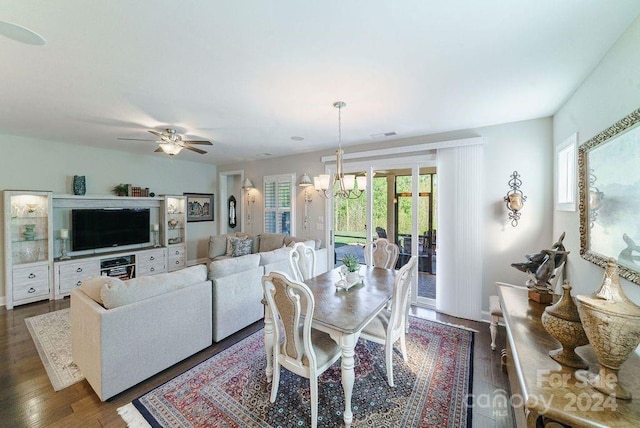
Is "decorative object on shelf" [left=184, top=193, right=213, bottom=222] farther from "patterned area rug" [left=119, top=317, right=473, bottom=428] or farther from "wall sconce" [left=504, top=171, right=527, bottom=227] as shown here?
"wall sconce" [left=504, top=171, right=527, bottom=227]

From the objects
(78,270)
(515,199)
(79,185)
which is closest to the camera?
(515,199)

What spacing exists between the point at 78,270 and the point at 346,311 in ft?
16.3

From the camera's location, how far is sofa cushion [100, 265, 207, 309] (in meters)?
2.02

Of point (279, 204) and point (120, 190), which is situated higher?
point (120, 190)

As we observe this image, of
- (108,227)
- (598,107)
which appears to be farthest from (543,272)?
(108,227)

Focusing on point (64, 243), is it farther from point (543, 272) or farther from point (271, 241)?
point (543, 272)

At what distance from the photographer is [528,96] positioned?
8.21 feet

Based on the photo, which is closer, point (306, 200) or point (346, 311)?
point (346, 311)

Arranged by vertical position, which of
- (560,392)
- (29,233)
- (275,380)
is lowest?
(275,380)

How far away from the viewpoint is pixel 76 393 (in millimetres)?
2062

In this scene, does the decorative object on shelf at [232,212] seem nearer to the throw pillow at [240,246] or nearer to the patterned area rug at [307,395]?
the throw pillow at [240,246]

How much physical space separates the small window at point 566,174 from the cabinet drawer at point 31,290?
708cm

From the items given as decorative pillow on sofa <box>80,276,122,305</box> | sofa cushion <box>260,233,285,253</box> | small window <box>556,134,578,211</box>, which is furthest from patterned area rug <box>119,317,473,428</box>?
sofa cushion <box>260,233,285,253</box>

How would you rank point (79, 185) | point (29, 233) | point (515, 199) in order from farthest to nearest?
point (79, 185)
point (29, 233)
point (515, 199)
